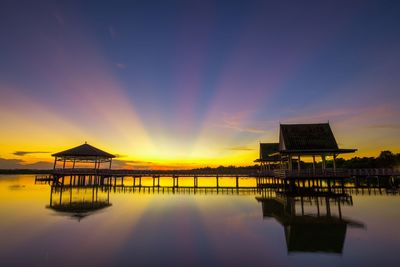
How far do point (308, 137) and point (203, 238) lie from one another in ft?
67.9

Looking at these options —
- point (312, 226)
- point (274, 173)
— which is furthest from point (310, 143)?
point (312, 226)

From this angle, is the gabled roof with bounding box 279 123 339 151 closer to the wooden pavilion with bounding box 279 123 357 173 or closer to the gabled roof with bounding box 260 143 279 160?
the wooden pavilion with bounding box 279 123 357 173

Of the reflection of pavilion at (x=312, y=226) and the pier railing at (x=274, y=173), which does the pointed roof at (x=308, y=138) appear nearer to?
the pier railing at (x=274, y=173)

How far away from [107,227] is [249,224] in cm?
897

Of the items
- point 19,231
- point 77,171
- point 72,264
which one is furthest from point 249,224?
point 77,171

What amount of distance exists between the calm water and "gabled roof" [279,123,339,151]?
8351 mm

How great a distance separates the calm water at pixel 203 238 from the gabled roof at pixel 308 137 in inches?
329

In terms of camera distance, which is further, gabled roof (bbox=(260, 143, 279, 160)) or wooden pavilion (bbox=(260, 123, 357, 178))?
gabled roof (bbox=(260, 143, 279, 160))

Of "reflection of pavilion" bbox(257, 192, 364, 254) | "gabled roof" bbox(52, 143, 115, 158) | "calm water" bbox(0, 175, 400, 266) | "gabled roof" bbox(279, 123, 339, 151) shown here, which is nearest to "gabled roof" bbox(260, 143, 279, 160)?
"gabled roof" bbox(279, 123, 339, 151)

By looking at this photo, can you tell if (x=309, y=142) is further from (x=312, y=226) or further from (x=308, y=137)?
(x=312, y=226)

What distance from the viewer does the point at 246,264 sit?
30.9 ft

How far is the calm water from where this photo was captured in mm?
9938

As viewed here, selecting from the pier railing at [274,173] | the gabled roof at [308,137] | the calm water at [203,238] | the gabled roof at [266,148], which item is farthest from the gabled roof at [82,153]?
the gabled roof at [308,137]

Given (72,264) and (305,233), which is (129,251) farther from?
(305,233)
